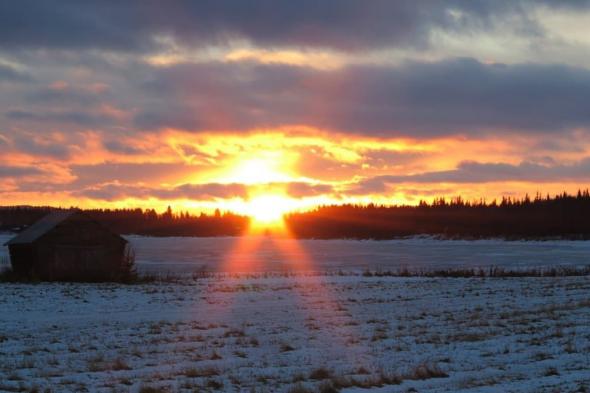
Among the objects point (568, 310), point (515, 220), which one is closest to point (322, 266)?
point (568, 310)

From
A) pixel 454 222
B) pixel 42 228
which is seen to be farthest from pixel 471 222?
pixel 42 228

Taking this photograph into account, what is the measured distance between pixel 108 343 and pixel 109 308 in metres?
9.80

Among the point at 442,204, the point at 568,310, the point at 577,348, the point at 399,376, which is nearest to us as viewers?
the point at 399,376

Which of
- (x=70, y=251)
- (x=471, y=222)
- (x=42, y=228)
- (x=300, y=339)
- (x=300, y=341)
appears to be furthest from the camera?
(x=471, y=222)

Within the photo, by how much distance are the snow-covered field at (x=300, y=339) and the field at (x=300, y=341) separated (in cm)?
4

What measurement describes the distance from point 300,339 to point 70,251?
1218 inches

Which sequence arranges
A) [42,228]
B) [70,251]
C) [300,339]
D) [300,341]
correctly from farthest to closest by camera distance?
1. [42,228]
2. [70,251]
3. [300,339]
4. [300,341]

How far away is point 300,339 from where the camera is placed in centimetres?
1903

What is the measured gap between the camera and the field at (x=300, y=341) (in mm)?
13164

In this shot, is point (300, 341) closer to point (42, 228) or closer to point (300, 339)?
point (300, 339)

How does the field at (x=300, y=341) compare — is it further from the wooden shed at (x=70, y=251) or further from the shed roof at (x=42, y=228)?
the shed roof at (x=42, y=228)

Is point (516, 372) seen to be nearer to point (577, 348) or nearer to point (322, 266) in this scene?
point (577, 348)

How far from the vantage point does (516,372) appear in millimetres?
13625

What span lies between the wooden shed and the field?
11.5 m
